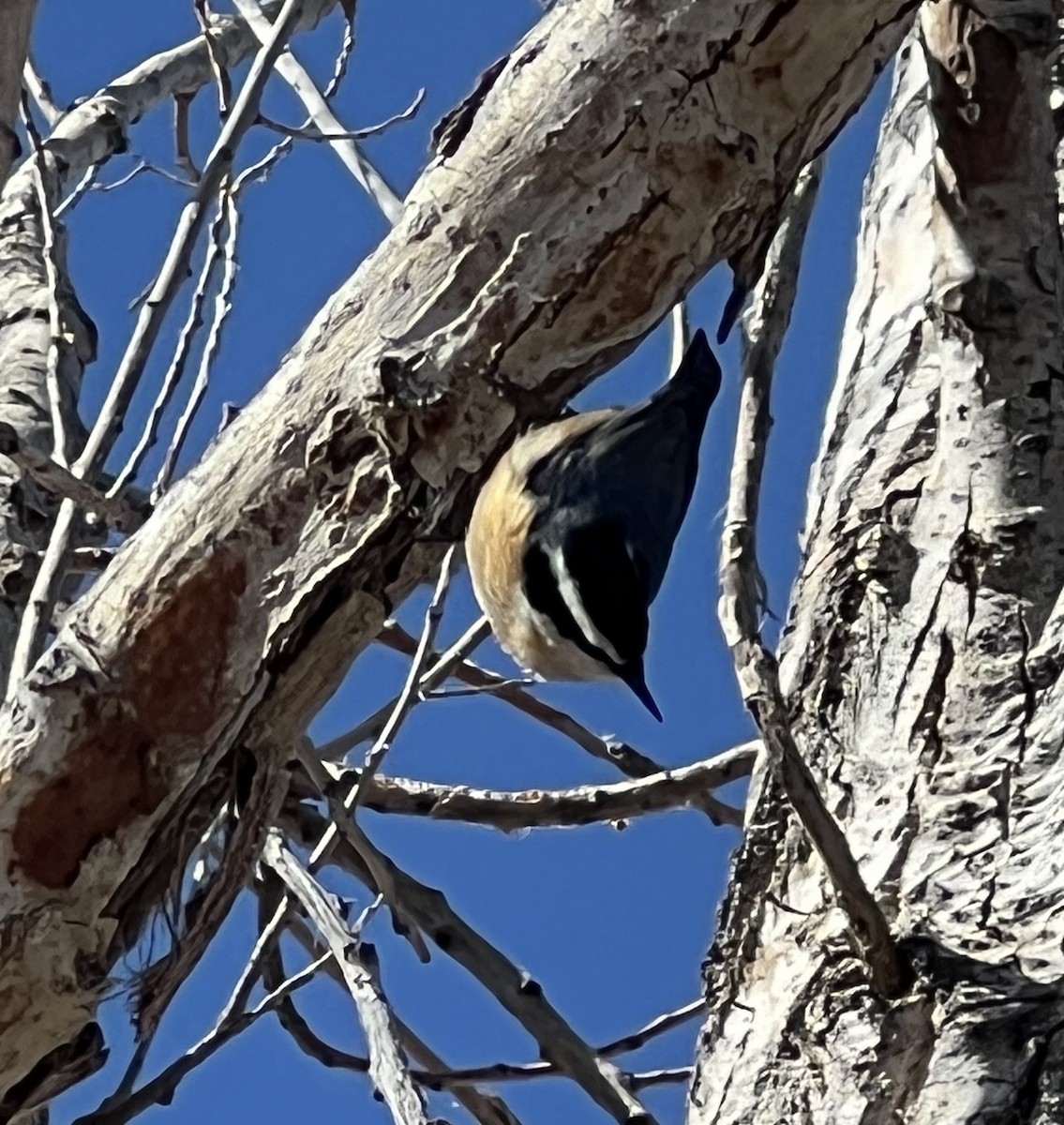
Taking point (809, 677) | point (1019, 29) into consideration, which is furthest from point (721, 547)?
point (1019, 29)

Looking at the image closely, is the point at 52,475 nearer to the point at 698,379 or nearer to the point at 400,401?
the point at 400,401

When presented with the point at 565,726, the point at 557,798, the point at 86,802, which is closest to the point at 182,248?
the point at 86,802

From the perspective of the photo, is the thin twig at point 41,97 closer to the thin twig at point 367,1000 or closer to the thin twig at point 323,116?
the thin twig at point 323,116

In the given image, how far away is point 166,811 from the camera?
1.07 meters

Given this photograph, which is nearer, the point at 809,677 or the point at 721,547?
the point at 721,547

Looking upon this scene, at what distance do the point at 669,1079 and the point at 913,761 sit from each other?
67 centimetres

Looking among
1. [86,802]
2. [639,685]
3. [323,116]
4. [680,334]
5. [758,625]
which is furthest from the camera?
[639,685]

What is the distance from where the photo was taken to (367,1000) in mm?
1368

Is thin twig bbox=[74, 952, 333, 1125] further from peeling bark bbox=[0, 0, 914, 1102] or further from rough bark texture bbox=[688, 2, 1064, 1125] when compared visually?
rough bark texture bbox=[688, 2, 1064, 1125]

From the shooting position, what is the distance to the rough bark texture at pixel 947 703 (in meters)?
1.32

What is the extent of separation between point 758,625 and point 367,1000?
475 mm

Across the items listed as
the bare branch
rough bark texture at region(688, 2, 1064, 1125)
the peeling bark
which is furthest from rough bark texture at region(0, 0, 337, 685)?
rough bark texture at region(688, 2, 1064, 1125)

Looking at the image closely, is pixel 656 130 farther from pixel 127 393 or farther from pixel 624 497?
pixel 624 497

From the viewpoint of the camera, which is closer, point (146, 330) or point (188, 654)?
point (188, 654)
